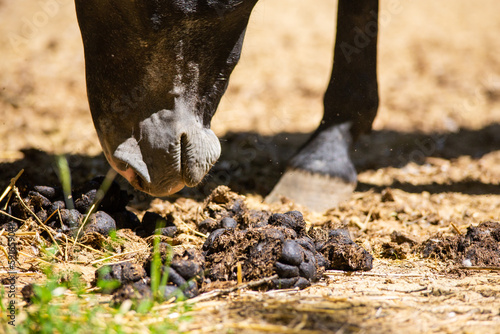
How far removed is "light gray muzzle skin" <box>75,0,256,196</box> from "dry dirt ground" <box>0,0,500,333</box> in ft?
1.94

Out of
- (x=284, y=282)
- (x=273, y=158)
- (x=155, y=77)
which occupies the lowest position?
(x=284, y=282)

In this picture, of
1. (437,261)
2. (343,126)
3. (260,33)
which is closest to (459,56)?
(260,33)

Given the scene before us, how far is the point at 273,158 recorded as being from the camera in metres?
3.52

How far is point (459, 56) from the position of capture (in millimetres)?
5805

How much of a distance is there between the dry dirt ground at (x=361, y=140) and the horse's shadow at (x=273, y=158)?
14 mm

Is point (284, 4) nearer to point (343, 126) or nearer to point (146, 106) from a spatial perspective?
point (343, 126)

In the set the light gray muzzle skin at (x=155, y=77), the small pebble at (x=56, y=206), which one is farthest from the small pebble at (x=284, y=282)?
the small pebble at (x=56, y=206)

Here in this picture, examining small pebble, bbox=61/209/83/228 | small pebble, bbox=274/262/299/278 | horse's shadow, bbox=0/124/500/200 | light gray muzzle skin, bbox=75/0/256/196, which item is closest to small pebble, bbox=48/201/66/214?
small pebble, bbox=61/209/83/228

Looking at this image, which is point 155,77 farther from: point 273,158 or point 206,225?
point 273,158

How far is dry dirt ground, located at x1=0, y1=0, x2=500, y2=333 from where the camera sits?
149 centimetres

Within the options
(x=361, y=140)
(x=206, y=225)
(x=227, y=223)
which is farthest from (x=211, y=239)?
(x=361, y=140)

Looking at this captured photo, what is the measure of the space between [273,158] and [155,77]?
176cm

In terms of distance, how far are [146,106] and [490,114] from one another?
3.79 metres

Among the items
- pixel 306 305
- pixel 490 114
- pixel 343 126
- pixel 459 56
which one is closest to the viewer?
pixel 306 305
